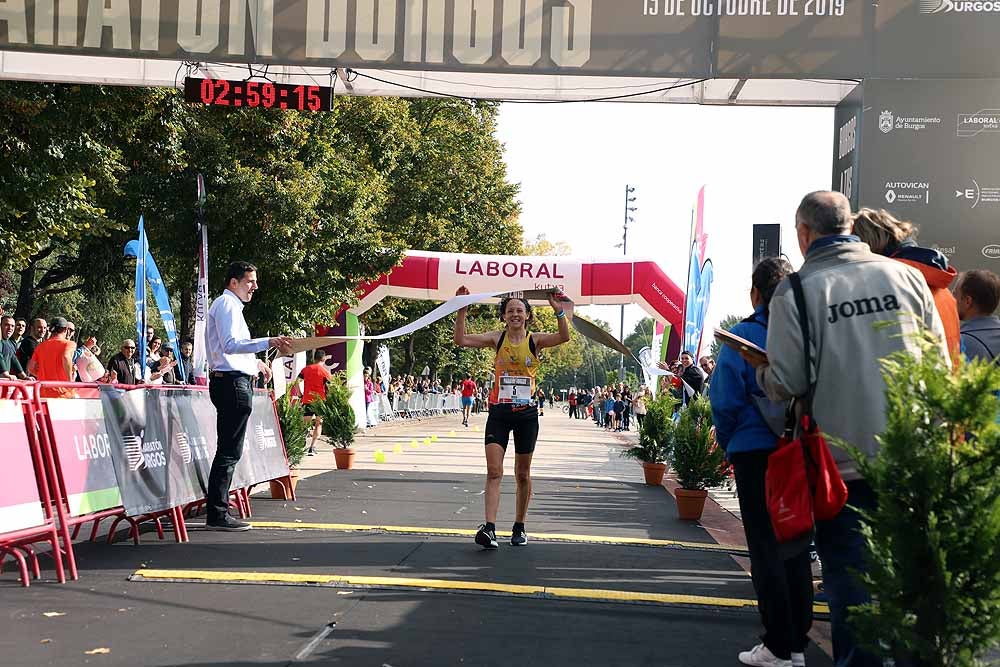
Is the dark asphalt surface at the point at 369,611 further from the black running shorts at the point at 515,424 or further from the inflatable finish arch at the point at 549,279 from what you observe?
the inflatable finish arch at the point at 549,279

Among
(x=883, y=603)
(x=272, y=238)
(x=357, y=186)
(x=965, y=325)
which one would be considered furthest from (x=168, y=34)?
(x=357, y=186)

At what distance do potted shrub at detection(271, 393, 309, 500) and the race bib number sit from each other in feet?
12.8

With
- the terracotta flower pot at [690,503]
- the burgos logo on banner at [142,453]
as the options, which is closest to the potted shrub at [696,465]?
the terracotta flower pot at [690,503]

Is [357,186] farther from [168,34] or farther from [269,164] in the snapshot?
[168,34]

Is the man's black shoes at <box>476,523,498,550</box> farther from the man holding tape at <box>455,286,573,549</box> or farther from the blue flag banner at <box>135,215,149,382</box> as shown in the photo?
the blue flag banner at <box>135,215,149,382</box>

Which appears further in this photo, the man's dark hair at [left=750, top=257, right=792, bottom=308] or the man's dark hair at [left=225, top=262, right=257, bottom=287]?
the man's dark hair at [left=225, top=262, right=257, bottom=287]

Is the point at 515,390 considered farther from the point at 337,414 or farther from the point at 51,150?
the point at 51,150

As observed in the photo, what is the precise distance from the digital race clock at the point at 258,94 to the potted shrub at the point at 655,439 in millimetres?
5994

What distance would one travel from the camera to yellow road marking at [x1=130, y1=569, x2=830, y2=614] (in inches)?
265

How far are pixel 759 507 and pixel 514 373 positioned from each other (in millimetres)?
3996

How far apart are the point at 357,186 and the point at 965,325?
22.5 meters

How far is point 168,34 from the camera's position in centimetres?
1003

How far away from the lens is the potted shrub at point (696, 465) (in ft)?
37.6

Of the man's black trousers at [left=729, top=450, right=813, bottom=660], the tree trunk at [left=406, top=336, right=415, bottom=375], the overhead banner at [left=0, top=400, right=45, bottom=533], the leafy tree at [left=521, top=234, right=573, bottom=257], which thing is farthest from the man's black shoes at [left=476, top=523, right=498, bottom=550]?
the leafy tree at [left=521, top=234, right=573, bottom=257]
